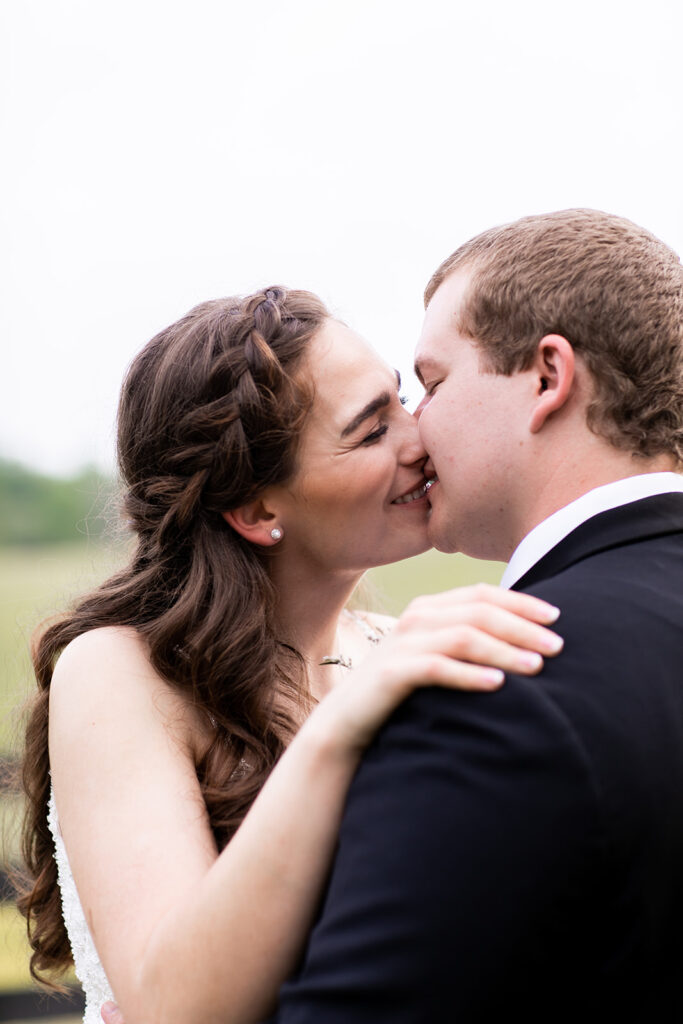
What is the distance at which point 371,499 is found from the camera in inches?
109

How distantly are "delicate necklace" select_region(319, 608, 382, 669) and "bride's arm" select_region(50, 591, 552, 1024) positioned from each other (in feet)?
2.74

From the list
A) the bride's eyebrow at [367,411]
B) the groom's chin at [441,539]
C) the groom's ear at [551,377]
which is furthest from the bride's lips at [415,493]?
the groom's ear at [551,377]

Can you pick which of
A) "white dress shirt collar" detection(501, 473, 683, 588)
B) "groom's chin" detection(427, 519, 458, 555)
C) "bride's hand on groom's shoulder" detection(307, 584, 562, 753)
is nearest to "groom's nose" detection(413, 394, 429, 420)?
"groom's chin" detection(427, 519, 458, 555)

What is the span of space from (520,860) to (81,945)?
1747 mm

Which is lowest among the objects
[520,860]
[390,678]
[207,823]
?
[207,823]

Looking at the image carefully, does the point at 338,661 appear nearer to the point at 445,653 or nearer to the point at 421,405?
the point at 421,405

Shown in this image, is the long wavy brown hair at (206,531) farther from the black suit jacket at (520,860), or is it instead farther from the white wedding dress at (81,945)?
the black suit jacket at (520,860)

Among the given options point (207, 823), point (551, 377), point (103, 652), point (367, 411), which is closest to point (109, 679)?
point (103, 652)

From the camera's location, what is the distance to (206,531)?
2.79m

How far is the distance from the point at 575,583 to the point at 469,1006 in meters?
0.63

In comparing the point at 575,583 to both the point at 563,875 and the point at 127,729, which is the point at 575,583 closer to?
the point at 563,875

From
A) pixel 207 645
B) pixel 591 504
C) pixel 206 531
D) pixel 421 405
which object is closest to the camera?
pixel 591 504

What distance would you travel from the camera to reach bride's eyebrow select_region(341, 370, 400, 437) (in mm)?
2760

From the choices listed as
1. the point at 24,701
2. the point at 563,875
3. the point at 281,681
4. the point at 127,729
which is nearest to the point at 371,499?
the point at 281,681
